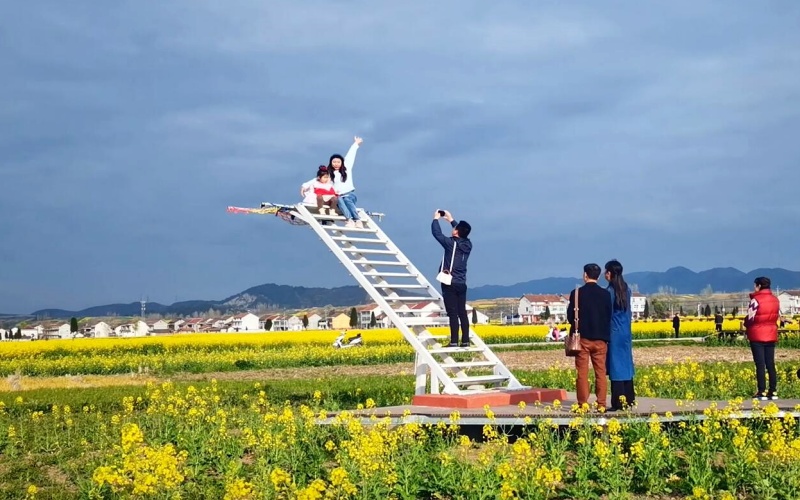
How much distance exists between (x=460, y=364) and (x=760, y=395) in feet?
14.1

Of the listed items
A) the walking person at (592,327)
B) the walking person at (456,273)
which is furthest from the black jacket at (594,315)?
the walking person at (456,273)

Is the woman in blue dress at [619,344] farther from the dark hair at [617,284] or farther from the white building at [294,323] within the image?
the white building at [294,323]

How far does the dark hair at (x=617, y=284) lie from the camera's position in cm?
1084

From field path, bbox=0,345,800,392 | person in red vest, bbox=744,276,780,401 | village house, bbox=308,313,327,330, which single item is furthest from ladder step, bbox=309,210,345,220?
village house, bbox=308,313,327,330

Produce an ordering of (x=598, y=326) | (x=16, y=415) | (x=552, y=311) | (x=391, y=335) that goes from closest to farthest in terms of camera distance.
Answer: (x=598, y=326) < (x=16, y=415) < (x=391, y=335) < (x=552, y=311)

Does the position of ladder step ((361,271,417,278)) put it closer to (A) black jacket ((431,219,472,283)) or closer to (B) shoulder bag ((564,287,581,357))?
(A) black jacket ((431,219,472,283))

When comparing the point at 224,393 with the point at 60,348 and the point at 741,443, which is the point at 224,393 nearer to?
the point at 741,443

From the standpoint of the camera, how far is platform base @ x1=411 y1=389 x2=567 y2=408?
11.3 m

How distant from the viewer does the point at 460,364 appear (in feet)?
41.0

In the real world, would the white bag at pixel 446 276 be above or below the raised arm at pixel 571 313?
above

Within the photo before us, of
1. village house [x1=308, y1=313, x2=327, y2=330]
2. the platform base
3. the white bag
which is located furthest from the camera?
village house [x1=308, y1=313, x2=327, y2=330]

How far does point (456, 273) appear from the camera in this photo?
42.2 ft

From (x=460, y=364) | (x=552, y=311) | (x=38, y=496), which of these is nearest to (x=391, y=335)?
(x=460, y=364)

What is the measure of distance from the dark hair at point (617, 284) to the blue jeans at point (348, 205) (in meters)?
5.66
